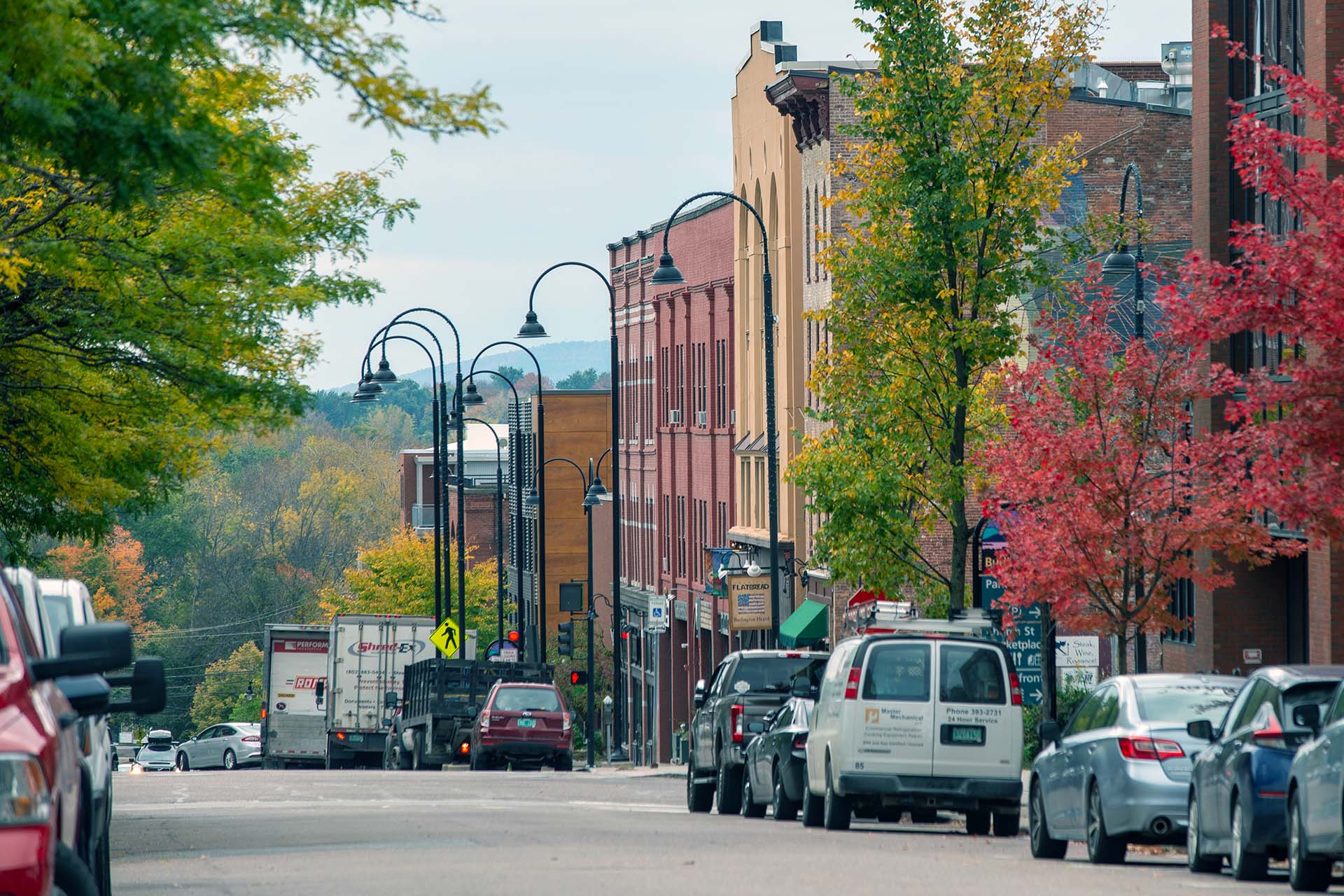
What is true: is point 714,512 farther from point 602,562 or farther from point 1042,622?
point 1042,622

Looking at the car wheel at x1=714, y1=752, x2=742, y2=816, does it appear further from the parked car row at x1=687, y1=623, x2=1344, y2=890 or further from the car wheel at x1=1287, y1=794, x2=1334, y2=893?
the car wheel at x1=1287, y1=794, x2=1334, y2=893

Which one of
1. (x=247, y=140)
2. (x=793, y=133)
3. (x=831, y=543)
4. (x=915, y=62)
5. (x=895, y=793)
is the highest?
(x=793, y=133)

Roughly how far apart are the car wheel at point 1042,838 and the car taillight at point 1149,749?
156 cm

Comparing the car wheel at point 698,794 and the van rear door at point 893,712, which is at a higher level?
the van rear door at point 893,712

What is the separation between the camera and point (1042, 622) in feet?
83.0

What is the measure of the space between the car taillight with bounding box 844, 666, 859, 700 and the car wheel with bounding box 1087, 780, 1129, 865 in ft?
11.5

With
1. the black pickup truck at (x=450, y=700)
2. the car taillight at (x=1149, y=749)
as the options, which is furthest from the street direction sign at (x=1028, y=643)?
the black pickup truck at (x=450, y=700)

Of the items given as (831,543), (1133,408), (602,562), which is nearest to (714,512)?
(602,562)

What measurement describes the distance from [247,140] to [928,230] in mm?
13928

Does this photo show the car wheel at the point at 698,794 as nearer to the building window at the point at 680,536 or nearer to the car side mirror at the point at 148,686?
the car side mirror at the point at 148,686

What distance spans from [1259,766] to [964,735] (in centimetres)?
569

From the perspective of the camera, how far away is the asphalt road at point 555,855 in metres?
13.3

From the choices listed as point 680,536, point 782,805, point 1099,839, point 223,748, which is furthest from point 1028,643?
point 223,748

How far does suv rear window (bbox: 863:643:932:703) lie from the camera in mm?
19484
